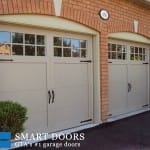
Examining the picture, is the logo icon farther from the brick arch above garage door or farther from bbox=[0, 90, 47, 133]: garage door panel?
the brick arch above garage door

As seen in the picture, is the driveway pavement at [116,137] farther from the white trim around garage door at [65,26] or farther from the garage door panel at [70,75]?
the garage door panel at [70,75]

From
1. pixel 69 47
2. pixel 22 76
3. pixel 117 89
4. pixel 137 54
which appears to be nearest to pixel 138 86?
pixel 137 54

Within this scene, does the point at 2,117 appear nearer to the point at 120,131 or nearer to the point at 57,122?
the point at 57,122

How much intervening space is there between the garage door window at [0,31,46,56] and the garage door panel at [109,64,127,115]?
2.88 metres

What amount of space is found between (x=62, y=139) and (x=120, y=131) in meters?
1.63

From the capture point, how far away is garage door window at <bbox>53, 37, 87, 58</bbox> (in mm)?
7730

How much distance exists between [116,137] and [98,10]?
10.5 ft

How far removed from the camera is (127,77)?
10438 millimetres

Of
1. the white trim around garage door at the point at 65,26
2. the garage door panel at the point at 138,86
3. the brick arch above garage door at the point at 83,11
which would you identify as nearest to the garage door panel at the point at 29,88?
the white trim around garage door at the point at 65,26

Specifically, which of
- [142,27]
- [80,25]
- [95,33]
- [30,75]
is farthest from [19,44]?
[142,27]

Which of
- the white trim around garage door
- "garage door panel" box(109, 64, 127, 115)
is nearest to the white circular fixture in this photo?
the white trim around garage door

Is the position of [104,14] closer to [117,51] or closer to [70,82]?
[117,51]

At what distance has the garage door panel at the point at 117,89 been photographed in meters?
9.60

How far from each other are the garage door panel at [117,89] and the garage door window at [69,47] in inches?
54.2
